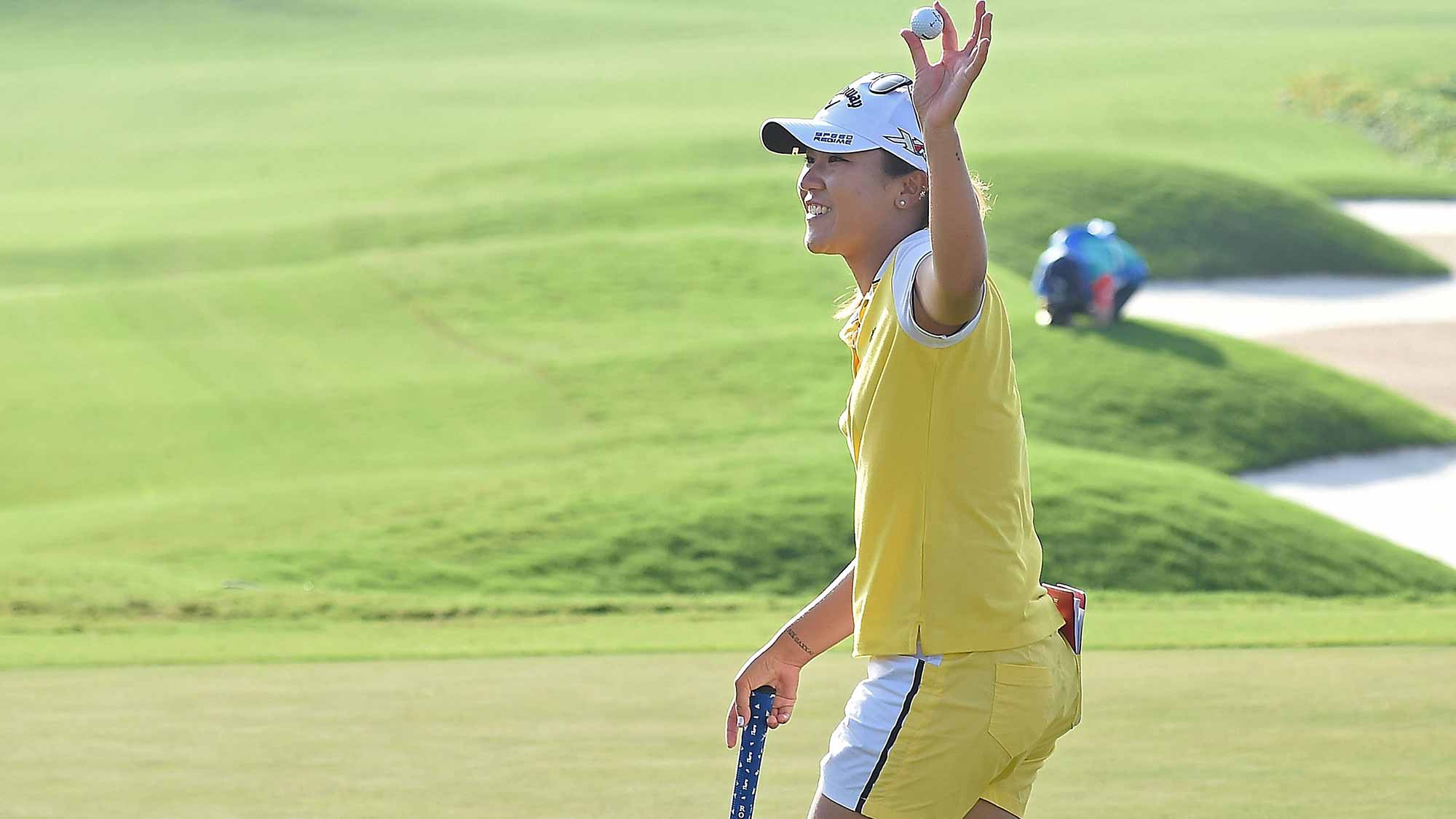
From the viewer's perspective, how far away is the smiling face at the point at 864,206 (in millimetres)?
3389

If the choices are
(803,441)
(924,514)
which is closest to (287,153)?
(803,441)

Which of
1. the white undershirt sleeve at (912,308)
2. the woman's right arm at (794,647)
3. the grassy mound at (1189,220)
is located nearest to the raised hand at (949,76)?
the white undershirt sleeve at (912,308)

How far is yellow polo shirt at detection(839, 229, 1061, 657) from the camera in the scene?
321 cm

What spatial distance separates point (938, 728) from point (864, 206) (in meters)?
0.91

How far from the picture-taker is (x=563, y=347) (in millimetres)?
18016

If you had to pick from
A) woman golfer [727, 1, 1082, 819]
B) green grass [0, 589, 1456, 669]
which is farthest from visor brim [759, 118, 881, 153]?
green grass [0, 589, 1456, 669]

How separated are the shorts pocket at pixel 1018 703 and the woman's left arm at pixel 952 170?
70cm

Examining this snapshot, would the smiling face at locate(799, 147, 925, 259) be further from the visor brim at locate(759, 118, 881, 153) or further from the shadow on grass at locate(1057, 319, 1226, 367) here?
the shadow on grass at locate(1057, 319, 1226, 367)

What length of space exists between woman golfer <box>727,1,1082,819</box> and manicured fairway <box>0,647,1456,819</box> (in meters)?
2.05

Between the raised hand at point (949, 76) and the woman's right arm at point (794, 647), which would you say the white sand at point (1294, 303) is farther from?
the raised hand at point (949, 76)

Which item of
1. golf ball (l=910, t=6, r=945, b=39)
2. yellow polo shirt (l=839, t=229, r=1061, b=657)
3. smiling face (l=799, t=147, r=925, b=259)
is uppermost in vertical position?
golf ball (l=910, t=6, r=945, b=39)

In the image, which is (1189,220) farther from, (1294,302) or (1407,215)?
(1407,215)

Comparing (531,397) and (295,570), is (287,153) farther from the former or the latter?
(295,570)

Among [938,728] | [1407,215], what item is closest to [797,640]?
[938,728]
